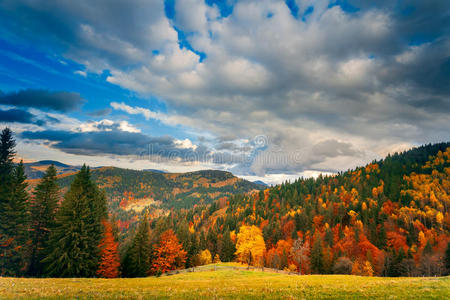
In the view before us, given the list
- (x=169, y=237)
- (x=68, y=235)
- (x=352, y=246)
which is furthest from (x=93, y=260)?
(x=352, y=246)

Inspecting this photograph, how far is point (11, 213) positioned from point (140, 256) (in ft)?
97.1

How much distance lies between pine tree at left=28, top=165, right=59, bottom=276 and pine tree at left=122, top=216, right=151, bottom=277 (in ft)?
64.3

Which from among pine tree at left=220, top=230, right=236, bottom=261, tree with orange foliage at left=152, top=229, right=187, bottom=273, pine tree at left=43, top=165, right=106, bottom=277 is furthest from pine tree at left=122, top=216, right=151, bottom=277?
pine tree at left=220, top=230, right=236, bottom=261

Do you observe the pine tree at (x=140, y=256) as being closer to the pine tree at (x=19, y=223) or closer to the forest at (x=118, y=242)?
the forest at (x=118, y=242)

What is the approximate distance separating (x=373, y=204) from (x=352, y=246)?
70.7 metres

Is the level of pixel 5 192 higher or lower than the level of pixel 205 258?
higher

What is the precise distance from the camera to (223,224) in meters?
176

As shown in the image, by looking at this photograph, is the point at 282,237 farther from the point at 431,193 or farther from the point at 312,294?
the point at 312,294

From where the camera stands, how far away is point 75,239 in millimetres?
41875

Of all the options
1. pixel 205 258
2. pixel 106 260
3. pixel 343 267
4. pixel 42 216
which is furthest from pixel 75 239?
pixel 343 267

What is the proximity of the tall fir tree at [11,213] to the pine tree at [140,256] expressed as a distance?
2232cm

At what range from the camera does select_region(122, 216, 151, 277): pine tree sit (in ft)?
189

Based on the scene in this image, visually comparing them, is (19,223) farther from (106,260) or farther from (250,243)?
(250,243)

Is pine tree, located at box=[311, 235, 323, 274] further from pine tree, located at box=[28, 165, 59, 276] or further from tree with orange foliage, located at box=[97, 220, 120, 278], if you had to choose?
pine tree, located at box=[28, 165, 59, 276]
